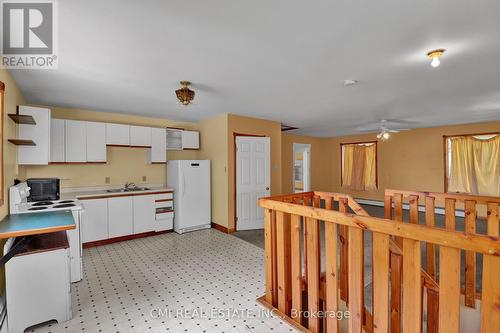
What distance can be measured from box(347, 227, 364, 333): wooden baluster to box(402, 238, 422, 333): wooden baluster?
250 millimetres

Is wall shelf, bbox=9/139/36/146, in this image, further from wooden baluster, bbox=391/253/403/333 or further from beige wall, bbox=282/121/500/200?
beige wall, bbox=282/121/500/200

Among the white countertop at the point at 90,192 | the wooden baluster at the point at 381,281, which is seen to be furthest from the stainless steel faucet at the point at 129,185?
the wooden baluster at the point at 381,281

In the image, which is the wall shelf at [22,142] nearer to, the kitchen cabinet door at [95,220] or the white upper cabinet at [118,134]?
the kitchen cabinet door at [95,220]

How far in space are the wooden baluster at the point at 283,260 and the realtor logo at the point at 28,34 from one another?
2.31 meters

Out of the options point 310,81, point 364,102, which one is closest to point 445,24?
point 310,81

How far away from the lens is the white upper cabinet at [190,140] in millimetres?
5117

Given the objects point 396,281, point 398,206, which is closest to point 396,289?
point 396,281

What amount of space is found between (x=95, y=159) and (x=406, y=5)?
459 cm

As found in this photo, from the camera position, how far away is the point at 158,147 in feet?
15.4

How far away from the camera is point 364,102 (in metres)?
3.88

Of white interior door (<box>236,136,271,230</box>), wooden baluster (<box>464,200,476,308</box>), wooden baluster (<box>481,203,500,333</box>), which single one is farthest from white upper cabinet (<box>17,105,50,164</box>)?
wooden baluster (<box>464,200,476,308</box>)

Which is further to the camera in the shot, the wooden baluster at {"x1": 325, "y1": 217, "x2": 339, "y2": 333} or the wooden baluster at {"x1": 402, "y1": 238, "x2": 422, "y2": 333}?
the wooden baluster at {"x1": 325, "y1": 217, "x2": 339, "y2": 333}

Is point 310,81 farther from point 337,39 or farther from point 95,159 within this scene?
point 95,159

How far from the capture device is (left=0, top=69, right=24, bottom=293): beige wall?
2.33 meters
